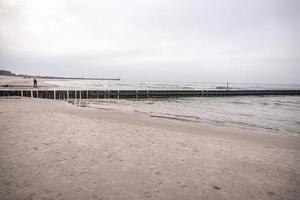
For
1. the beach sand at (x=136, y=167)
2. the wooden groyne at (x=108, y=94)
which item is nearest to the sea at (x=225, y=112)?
the wooden groyne at (x=108, y=94)

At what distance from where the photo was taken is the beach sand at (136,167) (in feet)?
13.9

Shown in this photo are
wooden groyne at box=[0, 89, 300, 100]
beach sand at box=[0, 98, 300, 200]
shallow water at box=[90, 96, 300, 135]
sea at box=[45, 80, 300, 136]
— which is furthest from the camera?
wooden groyne at box=[0, 89, 300, 100]

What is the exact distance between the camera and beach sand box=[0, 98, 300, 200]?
4242 millimetres

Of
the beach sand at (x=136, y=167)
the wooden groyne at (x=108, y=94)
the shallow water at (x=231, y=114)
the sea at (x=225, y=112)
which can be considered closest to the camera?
the beach sand at (x=136, y=167)

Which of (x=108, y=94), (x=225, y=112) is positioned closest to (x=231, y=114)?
(x=225, y=112)

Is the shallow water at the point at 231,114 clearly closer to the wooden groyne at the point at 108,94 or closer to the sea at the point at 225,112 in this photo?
the sea at the point at 225,112

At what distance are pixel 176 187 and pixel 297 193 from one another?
2509 mm

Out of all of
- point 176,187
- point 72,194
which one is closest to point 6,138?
point 72,194

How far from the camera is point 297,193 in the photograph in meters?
4.48

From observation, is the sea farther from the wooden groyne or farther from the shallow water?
the wooden groyne

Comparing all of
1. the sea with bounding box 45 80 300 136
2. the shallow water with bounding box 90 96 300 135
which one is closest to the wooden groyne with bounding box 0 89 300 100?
the sea with bounding box 45 80 300 136

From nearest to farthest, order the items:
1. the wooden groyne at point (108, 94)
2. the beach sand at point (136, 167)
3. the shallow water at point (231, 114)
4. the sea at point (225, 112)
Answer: the beach sand at point (136, 167) < the shallow water at point (231, 114) < the sea at point (225, 112) < the wooden groyne at point (108, 94)

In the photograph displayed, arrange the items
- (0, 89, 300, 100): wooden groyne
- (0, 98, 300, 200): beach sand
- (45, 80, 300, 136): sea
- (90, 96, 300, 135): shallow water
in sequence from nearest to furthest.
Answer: (0, 98, 300, 200): beach sand → (90, 96, 300, 135): shallow water → (45, 80, 300, 136): sea → (0, 89, 300, 100): wooden groyne

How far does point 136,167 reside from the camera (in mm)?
5434
